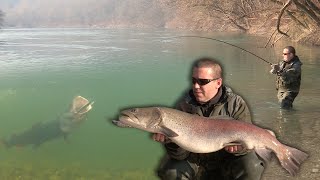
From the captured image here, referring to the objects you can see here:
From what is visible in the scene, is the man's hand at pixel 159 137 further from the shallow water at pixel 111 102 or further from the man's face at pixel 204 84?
the man's face at pixel 204 84

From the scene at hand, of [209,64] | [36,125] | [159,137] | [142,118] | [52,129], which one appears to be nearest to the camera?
[142,118]

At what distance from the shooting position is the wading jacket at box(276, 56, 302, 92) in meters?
9.65

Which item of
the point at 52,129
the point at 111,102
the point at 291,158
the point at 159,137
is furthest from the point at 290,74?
the point at 159,137

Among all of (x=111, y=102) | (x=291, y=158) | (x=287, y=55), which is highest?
(x=291, y=158)

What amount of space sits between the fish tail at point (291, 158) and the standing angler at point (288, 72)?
6.35 m

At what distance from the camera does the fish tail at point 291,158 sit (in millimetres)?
3491

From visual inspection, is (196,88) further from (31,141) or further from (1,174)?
(31,141)

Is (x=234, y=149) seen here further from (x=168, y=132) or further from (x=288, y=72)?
(x=288, y=72)

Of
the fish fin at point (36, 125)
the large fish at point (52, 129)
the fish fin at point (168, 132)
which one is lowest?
the fish fin at point (36, 125)

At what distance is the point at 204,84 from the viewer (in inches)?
142

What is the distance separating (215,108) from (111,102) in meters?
11.4

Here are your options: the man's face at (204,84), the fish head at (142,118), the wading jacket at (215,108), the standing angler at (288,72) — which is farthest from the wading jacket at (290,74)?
the fish head at (142,118)

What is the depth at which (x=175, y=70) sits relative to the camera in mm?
21781

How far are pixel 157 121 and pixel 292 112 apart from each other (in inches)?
319
